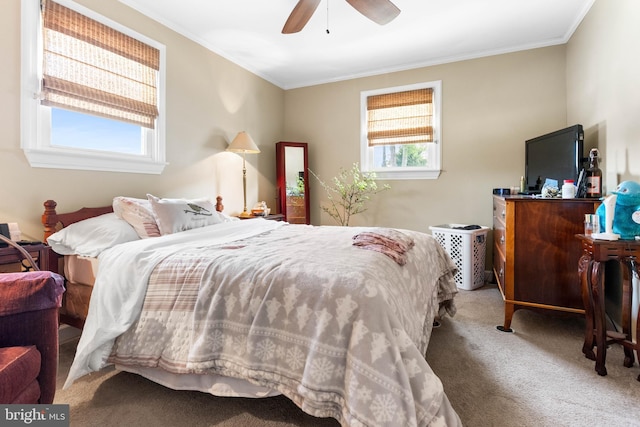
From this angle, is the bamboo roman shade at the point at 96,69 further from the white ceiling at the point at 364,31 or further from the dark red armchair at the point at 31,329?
the dark red armchair at the point at 31,329

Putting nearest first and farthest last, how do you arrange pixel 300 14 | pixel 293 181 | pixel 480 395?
pixel 480 395 → pixel 300 14 → pixel 293 181

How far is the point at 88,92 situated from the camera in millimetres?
2457

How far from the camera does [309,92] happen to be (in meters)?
4.82

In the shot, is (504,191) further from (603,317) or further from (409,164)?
(603,317)

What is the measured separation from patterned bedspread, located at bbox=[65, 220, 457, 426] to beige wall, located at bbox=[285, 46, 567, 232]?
240cm

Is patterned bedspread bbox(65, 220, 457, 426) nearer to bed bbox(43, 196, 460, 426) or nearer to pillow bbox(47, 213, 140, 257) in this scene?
bed bbox(43, 196, 460, 426)

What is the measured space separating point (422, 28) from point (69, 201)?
348 cm

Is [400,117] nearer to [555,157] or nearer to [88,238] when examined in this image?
[555,157]

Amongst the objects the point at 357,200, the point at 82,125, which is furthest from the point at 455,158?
the point at 82,125

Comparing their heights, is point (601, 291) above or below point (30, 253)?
below

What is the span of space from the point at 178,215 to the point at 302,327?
1583 mm

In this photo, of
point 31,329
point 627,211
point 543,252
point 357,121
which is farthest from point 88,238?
point 357,121

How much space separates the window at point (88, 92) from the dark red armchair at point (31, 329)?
141cm

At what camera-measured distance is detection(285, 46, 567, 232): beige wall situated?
359 cm
